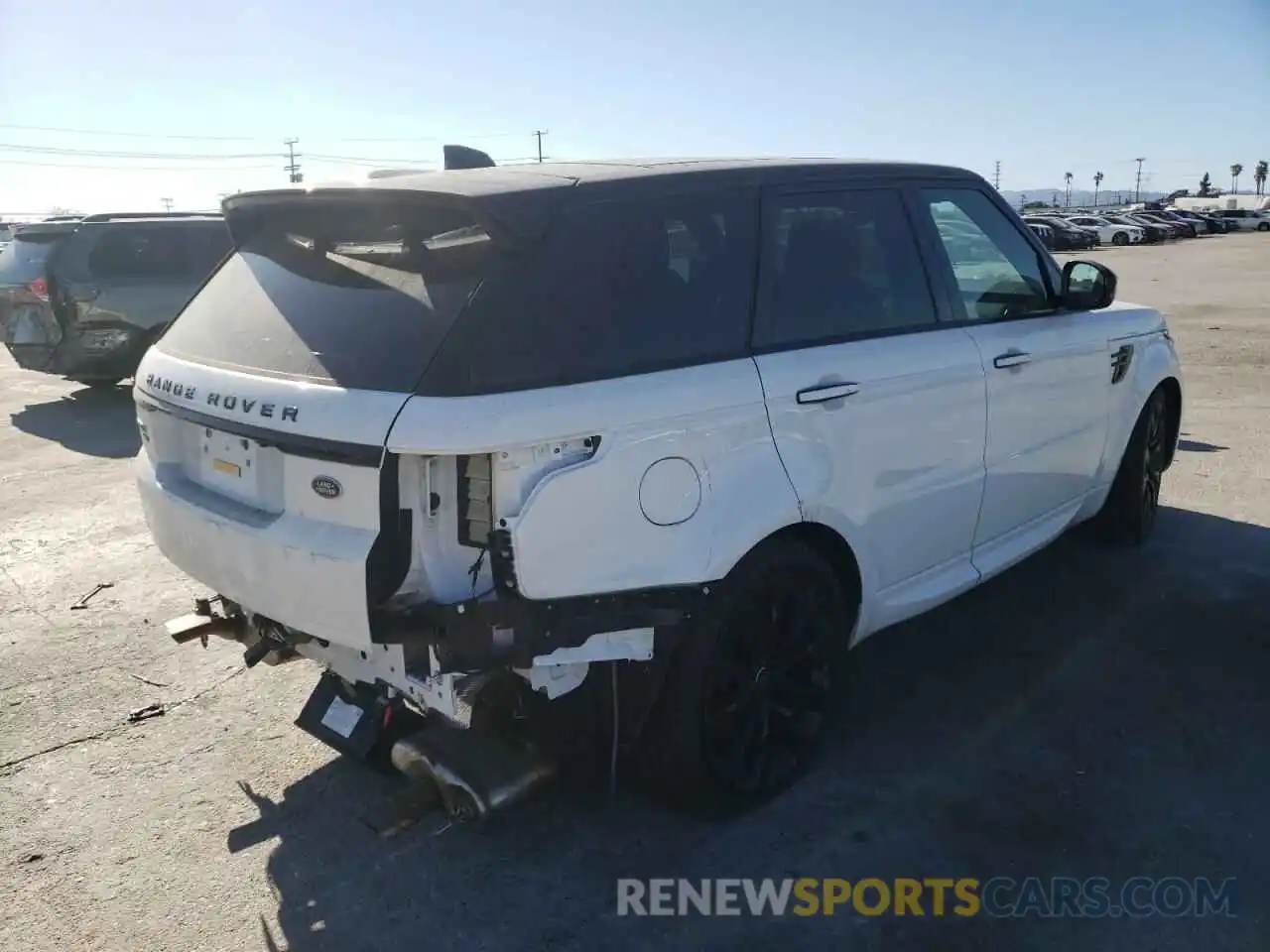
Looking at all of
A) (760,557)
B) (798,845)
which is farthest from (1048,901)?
(760,557)

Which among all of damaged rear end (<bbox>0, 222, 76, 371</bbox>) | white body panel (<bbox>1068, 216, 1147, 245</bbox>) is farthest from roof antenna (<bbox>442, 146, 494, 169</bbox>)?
white body panel (<bbox>1068, 216, 1147, 245</bbox>)

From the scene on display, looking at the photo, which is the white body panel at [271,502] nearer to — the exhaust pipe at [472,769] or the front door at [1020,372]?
the exhaust pipe at [472,769]

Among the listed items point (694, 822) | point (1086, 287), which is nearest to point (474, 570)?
point (694, 822)

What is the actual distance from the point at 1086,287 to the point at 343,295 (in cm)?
351

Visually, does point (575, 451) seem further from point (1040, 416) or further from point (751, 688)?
point (1040, 416)

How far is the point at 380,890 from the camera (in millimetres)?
2936

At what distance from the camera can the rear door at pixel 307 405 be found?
101 inches

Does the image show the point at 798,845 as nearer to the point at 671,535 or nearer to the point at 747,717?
the point at 747,717

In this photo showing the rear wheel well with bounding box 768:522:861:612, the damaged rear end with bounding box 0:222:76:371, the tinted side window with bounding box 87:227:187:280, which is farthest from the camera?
the tinted side window with bounding box 87:227:187:280

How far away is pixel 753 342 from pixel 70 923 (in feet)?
8.29

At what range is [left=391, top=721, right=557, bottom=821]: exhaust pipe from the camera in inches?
110

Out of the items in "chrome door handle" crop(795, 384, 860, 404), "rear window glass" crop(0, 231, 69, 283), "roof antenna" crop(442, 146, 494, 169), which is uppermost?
"roof antenna" crop(442, 146, 494, 169)

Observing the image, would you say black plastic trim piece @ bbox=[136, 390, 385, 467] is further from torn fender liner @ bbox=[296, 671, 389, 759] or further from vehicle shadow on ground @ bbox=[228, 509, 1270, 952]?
vehicle shadow on ground @ bbox=[228, 509, 1270, 952]

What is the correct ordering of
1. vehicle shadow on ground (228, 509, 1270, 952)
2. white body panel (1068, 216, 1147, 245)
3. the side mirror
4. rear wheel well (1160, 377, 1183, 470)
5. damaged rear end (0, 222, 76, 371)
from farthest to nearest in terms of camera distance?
white body panel (1068, 216, 1147, 245) < damaged rear end (0, 222, 76, 371) < rear wheel well (1160, 377, 1183, 470) < the side mirror < vehicle shadow on ground (228, 509, 1270, 952)
